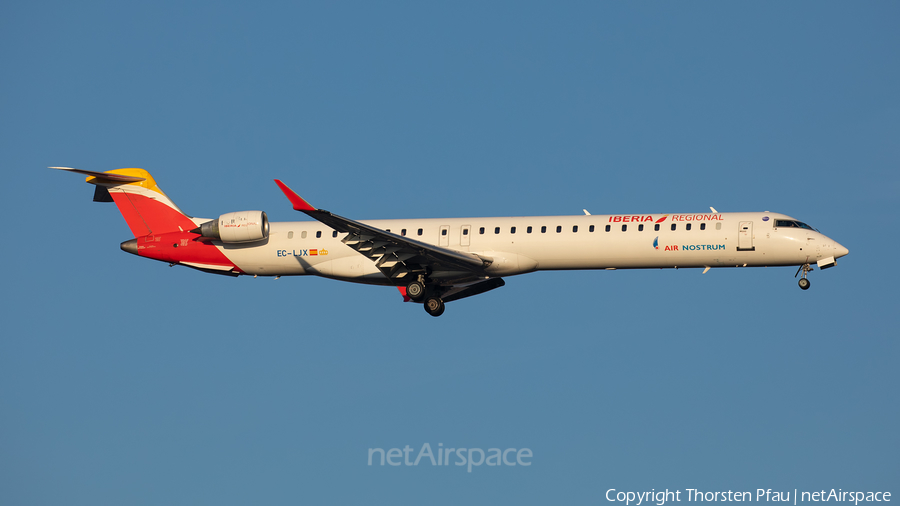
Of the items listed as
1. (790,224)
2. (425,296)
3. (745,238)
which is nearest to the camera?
(745,238)

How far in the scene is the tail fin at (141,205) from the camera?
39375mm

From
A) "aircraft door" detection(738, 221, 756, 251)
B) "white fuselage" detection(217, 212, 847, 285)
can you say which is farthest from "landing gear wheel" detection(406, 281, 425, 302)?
"aircraft door" detection(738, 221, 756, 251)

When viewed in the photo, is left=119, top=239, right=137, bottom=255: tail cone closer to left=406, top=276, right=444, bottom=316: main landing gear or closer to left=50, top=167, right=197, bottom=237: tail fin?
left=50, top=167, right=197, bottom=237: tail fin

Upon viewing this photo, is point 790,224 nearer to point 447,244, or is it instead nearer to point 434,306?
point 447,244

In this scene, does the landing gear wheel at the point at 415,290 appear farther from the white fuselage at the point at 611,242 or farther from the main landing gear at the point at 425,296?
the white fuselage at the point at 611,242

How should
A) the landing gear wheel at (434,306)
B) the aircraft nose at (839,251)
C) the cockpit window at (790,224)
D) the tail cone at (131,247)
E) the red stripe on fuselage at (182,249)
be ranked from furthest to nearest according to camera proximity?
the tail cone at (131,247) < the red stripe on fuselage at (182,249) < the landing gear wheel at (434,306) < the cockpit window at (790,224) < the aircraft nose at (839,251)

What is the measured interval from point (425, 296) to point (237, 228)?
7408 mm

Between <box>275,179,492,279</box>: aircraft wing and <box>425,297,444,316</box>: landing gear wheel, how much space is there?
1.37 m

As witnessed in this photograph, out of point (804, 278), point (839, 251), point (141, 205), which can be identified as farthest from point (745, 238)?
point (141, 205)

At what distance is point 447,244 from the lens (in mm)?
36781

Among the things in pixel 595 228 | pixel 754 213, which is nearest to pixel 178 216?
pixel 595 228

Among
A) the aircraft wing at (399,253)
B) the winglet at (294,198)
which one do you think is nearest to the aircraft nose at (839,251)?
the aircraft wing at (399,253)

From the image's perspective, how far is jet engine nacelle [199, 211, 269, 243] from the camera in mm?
37500

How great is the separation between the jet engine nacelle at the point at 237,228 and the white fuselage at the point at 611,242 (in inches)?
90.2
